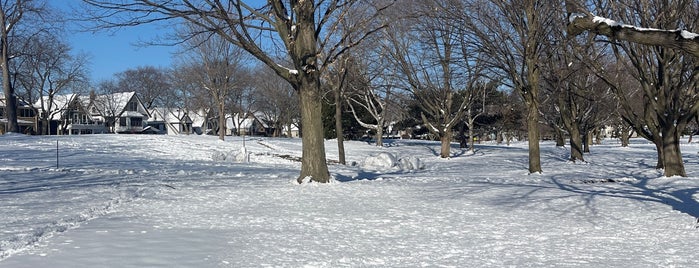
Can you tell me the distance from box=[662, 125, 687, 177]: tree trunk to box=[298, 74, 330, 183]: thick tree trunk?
380 inches

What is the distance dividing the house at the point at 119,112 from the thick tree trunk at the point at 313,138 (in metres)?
65.6

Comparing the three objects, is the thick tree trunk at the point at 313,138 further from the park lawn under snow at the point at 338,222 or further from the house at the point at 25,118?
the house at the point at 25,118

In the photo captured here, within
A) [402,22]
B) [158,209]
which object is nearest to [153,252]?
[158,209]

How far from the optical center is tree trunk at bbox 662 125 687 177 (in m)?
16.2

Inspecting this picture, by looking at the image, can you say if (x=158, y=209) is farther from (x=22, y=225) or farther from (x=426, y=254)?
(x=426, y=254)

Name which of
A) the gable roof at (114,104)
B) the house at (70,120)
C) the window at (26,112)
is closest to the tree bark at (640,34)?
the house at (70,120)

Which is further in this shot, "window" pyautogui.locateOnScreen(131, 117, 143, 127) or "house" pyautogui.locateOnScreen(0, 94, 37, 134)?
"window" pyautogui.locateOnScreen(131, 117, 143, 127)

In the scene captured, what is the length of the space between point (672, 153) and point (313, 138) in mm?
10270

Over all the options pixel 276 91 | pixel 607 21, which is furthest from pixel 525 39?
pixel 276 91

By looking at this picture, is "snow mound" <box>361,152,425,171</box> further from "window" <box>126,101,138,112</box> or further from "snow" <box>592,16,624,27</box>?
"window" <box>126,101,138,112</box>

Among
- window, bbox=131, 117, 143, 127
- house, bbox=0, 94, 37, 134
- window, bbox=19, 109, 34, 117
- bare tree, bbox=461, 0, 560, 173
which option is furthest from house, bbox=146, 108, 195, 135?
bare tree, bbox=461, 0, 560, 173

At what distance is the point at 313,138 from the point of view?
1423cm

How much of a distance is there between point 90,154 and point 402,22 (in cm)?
1542

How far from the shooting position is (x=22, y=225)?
771 centimetres
